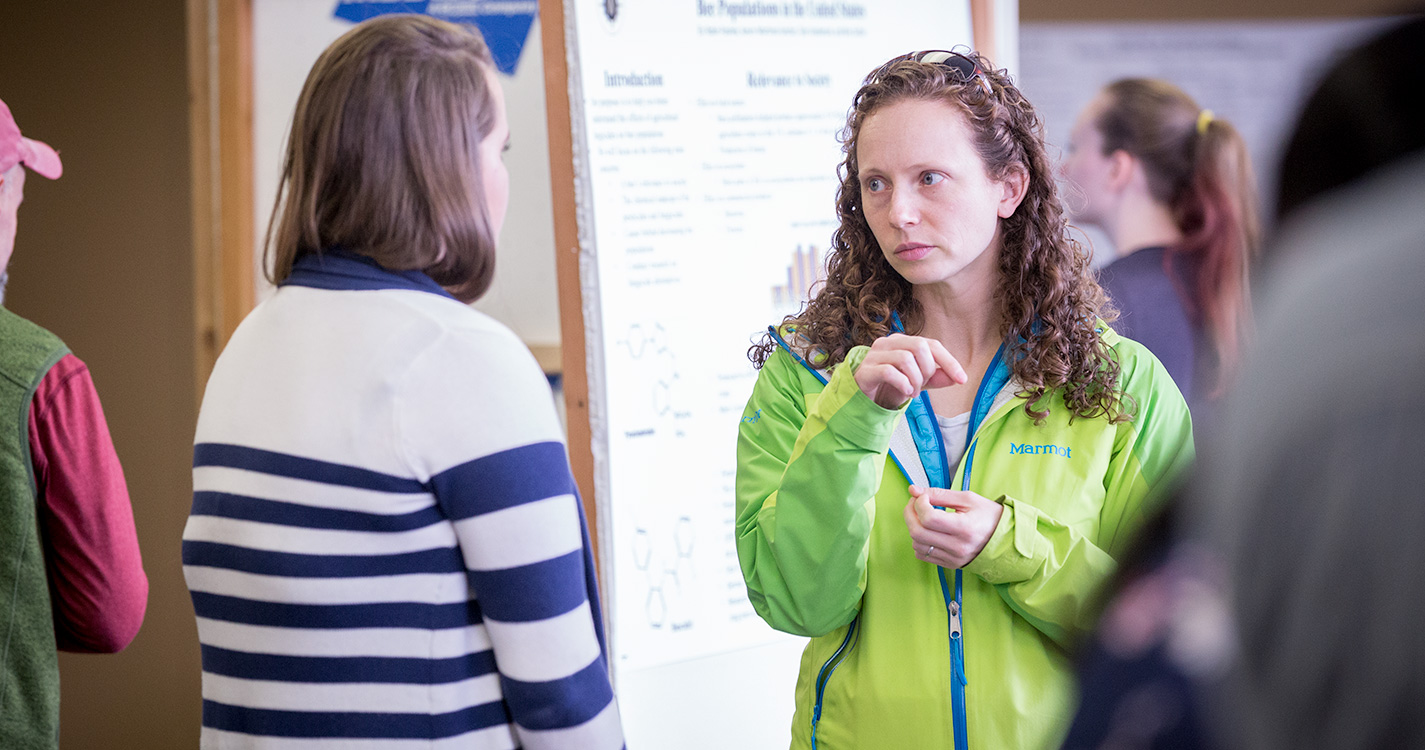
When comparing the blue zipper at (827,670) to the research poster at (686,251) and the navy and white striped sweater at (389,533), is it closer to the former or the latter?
the navy and white striped sweater at (389,533)

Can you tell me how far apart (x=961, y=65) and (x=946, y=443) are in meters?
0.51

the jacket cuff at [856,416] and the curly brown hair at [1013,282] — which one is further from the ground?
the curly brown hair at [1013,282]

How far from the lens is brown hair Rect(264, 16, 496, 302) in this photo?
3.18 feet

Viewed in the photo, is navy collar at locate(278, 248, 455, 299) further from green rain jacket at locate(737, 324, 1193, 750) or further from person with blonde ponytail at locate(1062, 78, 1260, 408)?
person with blonde ponytail at locate(1062, 78, 1260, 408)

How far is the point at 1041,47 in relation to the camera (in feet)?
11.9

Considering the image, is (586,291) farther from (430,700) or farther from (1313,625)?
(1313,625)

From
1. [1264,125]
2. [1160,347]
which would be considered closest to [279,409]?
[1160,347]

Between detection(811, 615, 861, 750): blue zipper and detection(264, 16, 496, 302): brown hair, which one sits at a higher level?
detection(264, 16, 496, 302): brown hair

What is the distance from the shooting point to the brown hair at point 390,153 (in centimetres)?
97

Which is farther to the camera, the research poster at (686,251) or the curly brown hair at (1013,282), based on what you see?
the research poster at (686,251)

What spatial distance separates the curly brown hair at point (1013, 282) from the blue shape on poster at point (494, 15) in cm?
171

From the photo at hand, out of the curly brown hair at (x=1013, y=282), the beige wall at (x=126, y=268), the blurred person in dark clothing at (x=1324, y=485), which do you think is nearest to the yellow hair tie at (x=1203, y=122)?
the curly brown hair at (x=1013, y=282)

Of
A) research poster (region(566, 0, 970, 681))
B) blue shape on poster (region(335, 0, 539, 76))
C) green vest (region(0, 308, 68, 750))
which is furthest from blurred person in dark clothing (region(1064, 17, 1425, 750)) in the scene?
blue shape on poster (region(335, 0, 539, 76))

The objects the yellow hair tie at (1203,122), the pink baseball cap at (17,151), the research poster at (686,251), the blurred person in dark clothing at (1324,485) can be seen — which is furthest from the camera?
the yellow hair tie at (1203,122)
